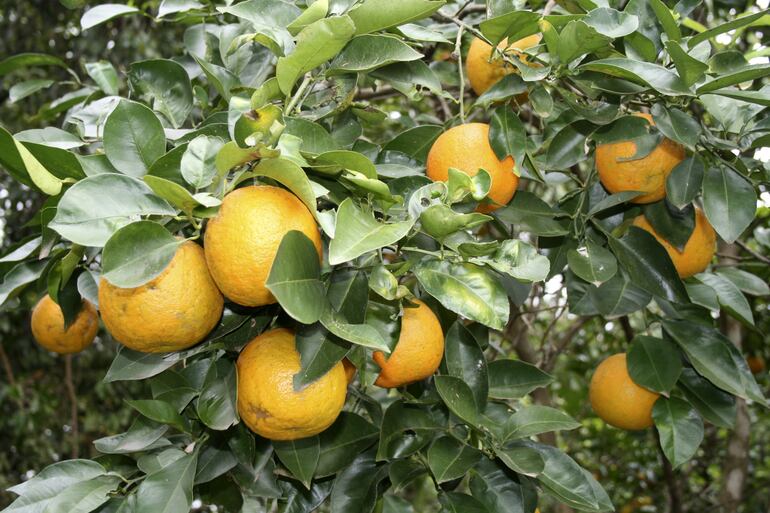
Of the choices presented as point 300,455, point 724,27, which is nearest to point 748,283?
point 724,27

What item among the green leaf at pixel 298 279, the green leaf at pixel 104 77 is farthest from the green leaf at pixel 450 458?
the green leaf at pixel 104 77

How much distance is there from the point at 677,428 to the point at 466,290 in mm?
677

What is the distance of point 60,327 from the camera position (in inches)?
56.1

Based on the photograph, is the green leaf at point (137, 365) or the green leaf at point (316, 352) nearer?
the green leaf at point (316, 352)

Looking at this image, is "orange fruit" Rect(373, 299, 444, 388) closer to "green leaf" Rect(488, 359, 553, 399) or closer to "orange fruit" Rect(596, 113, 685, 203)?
"green leaf" Rect(488, 359, 553, 399)

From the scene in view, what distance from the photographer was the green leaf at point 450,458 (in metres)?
1.05

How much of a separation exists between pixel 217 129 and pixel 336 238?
0.92ft

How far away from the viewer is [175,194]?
2.58ft

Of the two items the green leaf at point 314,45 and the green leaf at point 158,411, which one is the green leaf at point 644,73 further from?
the green leaf at point 158,411

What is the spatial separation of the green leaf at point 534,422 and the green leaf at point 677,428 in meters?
0.29

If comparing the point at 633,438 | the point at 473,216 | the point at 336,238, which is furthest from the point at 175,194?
the point at 633,438

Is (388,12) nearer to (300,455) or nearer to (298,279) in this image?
(298,279)

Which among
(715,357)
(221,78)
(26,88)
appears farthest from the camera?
(26,88)

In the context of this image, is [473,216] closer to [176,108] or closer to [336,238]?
[336,238]
